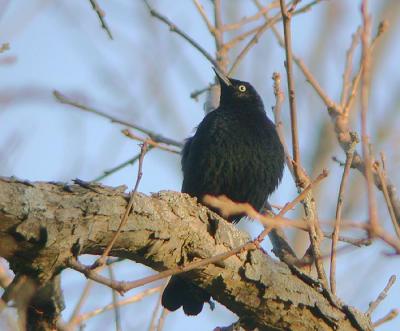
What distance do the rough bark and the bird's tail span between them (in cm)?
78

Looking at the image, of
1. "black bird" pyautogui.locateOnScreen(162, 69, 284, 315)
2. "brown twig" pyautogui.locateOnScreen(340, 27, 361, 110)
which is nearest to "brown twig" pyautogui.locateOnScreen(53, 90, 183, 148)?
"black bird" pyautogui.locateOnScreen(162, 69, 284, 315)

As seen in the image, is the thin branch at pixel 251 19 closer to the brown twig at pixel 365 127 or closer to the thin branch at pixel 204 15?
the thin branch at pixel 204 15

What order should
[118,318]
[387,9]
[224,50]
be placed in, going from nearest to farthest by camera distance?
[118,318]
[224,50]
[387,9]

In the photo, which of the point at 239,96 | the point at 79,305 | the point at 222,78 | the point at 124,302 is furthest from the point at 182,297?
the point at 239,96

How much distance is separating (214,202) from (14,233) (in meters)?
0.70

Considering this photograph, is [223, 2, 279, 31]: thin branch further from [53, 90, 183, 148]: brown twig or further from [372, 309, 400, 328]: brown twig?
[372, 309, 400, 328]: brown twig

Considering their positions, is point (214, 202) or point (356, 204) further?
point (356, 204)

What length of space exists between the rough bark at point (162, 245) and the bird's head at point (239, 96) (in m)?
2.37

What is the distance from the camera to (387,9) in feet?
23.2

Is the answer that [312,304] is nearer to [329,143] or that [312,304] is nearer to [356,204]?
[356,204]

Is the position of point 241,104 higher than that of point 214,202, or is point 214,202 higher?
point 241,104

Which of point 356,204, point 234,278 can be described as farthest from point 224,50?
point 234,278

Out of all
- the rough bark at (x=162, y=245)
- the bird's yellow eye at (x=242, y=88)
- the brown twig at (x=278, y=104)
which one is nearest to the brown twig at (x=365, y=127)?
the rough bark at (x=162, y=245)

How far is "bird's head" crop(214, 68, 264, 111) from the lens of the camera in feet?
18.6
